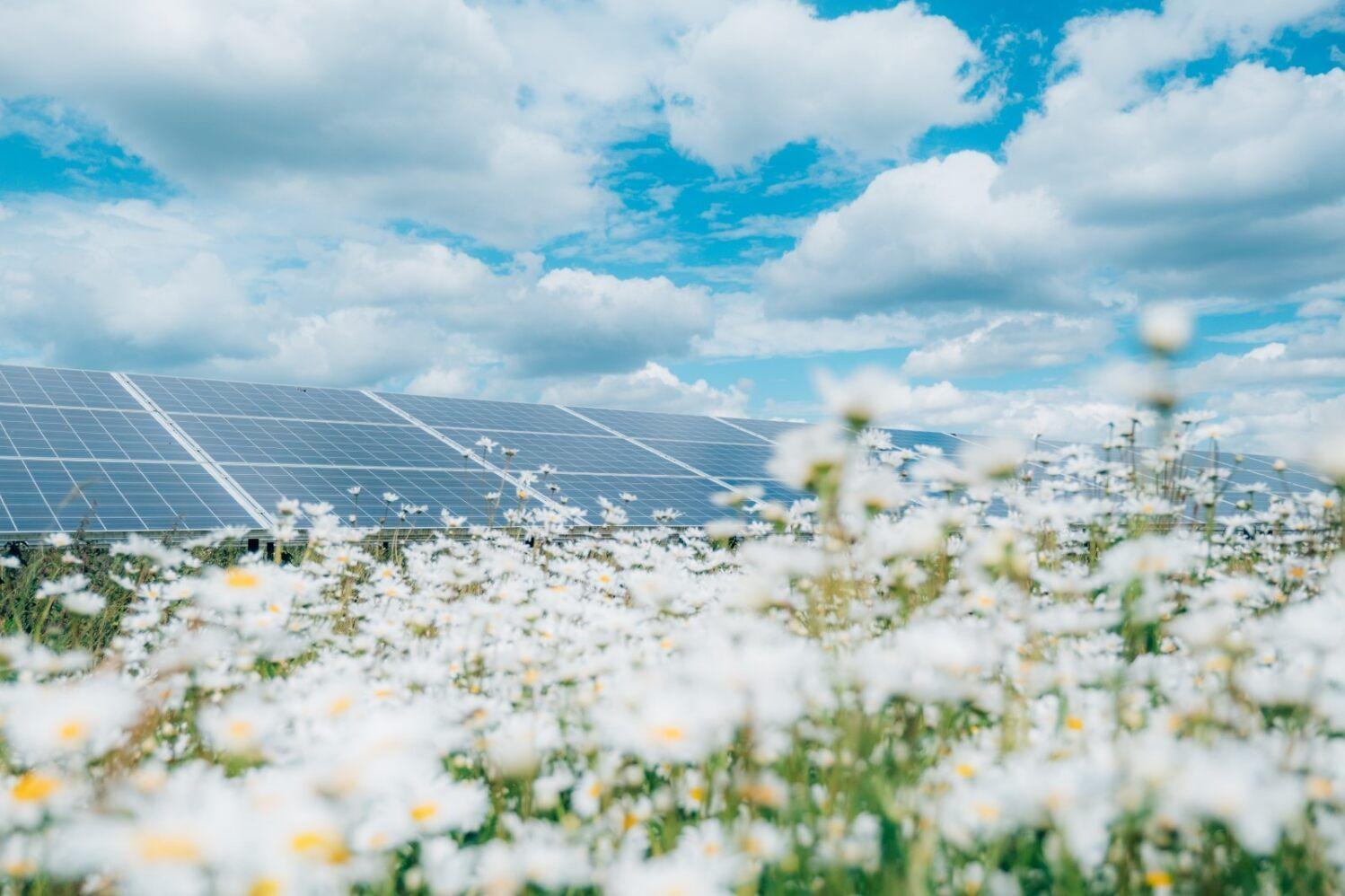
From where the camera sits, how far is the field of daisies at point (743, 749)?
1413 mm

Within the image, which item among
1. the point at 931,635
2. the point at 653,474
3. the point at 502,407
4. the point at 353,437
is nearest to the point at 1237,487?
the point at 931,635

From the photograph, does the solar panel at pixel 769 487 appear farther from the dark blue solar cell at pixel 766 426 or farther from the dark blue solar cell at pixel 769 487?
the dark blue solar cell at pixel 766 426

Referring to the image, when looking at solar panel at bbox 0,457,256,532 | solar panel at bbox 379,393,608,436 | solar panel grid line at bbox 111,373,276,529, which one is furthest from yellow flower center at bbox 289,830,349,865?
solar panel at bbox 379,393,608,436

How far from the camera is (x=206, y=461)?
977cm

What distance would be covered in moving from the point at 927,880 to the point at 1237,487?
14.2ft

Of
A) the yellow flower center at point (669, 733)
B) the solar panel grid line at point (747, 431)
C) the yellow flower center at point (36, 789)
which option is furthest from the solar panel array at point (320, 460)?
the yellow flower center at point (36, 789)

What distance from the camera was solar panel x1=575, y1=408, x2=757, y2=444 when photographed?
16.2 meters

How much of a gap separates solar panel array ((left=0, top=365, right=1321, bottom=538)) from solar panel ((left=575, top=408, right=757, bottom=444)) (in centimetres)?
15

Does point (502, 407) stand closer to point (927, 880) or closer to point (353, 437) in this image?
point (353, 437)

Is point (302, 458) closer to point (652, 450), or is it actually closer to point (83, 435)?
point (83, 435)

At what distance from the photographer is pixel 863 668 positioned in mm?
1864

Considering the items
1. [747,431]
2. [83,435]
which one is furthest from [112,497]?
[747,431]

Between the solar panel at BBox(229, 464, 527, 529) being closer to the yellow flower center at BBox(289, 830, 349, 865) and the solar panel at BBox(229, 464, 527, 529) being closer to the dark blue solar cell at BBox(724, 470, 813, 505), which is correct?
the dark blue solar cell at BBox(724, 470, 813, 505)

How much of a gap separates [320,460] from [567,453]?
371 cm
